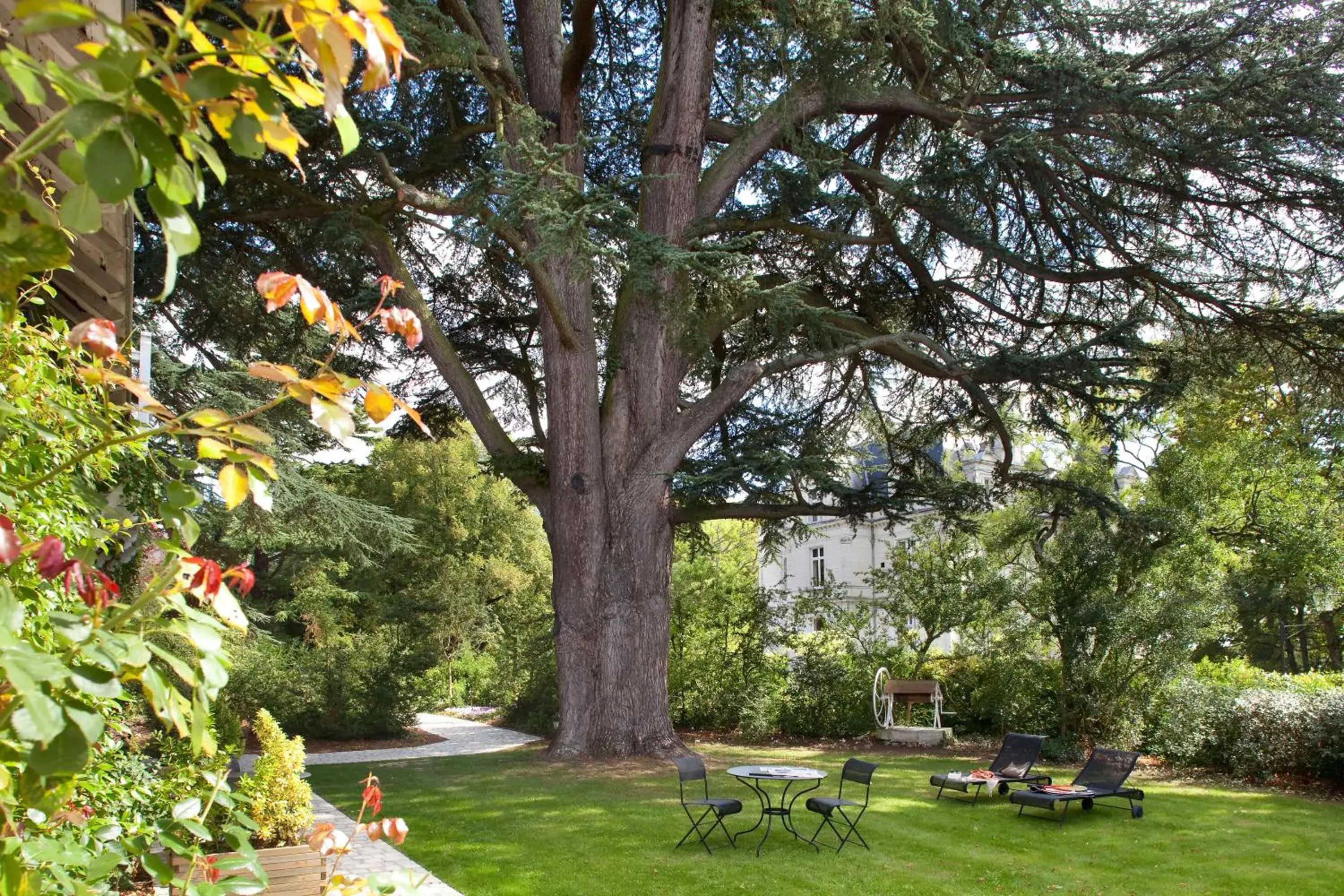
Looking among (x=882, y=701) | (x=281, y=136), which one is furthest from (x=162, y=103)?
(x=882, y=701)

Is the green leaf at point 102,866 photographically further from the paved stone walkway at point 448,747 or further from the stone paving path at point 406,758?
the paved stone walkway at point 448,747

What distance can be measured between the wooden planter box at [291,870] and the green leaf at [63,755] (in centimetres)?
607

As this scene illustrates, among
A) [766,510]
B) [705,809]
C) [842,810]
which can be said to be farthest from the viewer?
[766,510]

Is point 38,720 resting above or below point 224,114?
below

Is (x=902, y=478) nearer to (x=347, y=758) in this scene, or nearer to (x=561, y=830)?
(x=561, y=830)

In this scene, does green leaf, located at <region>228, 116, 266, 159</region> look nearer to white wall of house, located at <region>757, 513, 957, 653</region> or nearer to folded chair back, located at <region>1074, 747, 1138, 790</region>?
folded chair back, located at <region>1074, 747, 1138, 790</region>

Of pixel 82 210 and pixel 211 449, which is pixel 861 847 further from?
pixel 82 210

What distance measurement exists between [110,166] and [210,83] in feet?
0.44

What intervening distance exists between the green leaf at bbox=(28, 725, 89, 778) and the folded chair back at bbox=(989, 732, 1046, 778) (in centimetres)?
1268

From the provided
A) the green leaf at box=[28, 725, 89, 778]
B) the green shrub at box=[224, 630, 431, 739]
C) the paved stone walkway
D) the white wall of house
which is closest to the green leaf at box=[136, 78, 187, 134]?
the green leaf at box=[28, 725, 89, 778]

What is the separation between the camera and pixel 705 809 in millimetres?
10078

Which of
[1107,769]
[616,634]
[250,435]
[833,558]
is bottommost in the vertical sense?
[1107,769]

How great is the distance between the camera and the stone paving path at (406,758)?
775 cm

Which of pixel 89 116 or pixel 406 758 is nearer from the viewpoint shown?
pixel 89 116
